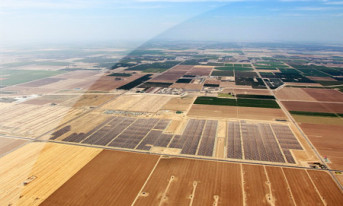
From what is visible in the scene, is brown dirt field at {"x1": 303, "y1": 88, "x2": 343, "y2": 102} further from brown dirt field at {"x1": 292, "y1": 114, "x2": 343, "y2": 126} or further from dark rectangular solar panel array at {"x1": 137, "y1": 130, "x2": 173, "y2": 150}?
dark rectangular solar panel array at {"x1": 137, "y1": 130, "x2": 173, "y2": 150}

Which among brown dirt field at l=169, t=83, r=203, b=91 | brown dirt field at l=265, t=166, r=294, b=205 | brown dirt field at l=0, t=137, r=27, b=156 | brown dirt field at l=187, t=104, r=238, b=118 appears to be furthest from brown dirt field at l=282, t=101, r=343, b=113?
brown dirt field at l=0, t=137, r=27, b=156

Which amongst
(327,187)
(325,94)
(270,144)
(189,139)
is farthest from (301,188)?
(325,94)

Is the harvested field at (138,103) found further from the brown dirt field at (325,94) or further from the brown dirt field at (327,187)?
the brown dirt field at (325,94)

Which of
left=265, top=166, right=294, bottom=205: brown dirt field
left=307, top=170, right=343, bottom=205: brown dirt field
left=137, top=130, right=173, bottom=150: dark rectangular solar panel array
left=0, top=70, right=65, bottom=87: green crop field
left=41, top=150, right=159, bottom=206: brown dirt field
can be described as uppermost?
left=0, top=70, right=65, bottom=87: green crop field

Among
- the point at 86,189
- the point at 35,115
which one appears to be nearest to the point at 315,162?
the point at 86,189

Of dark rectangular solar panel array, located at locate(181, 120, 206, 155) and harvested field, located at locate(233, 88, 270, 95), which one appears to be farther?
harvested field, located at locate(233, 88, 270, 95)

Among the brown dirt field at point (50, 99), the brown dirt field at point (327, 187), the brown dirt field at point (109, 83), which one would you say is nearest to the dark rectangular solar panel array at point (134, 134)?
the brown dirt field at point (327, 187)

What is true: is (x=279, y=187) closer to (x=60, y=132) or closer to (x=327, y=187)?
(x=327, y=187)

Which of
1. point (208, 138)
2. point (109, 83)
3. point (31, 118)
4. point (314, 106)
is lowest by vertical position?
point (208, 138)
